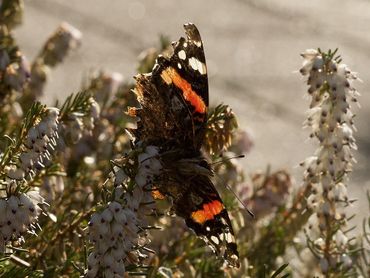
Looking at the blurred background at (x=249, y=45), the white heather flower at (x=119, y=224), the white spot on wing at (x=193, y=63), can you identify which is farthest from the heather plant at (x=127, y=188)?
the blurred background at (x=249, y=45)

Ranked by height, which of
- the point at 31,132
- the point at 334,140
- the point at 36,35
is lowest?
the point at 31,132

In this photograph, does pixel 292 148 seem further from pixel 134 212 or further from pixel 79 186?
pixel 134 212

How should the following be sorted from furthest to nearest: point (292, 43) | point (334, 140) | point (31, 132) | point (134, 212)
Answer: point (292, 43) → point (334, 140) → point (31, 132) → point (134, 212)

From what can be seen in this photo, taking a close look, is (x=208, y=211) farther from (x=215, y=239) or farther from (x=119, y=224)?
(x=119, y=224)

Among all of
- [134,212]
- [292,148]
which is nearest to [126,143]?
[134,212]

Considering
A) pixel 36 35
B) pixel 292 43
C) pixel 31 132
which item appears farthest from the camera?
pixel 292 43

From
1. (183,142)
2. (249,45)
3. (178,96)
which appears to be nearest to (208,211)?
(183,142)

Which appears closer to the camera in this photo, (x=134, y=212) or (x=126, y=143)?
(x=134, y=212)
